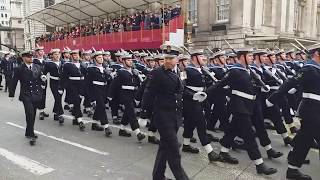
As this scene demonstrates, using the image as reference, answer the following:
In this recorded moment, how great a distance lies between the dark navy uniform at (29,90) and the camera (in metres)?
7.98

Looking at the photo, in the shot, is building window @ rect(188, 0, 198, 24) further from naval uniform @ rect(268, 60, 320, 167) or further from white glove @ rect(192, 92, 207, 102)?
naval uniform @ rect(268, 60, 320, 167)

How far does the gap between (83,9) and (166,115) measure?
22931 millimetres

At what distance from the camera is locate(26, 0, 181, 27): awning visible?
23609mm

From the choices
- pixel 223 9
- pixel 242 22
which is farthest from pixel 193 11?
pixel 242 22

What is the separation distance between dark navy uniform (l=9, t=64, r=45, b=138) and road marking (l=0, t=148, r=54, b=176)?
0.82m

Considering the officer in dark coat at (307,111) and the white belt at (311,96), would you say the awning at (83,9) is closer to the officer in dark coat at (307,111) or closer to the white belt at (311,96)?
the officer in dark coat at (307,111)

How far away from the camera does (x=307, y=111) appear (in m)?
5.71

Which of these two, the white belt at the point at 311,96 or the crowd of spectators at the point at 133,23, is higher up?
the crowd of spectators at the point at 133,23

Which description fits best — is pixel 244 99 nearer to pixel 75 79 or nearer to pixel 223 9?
pixel 75 79

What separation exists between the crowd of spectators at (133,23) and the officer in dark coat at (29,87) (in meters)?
11.6

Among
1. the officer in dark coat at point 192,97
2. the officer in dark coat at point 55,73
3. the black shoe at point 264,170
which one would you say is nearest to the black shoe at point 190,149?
the officer in dark coat at point 192,97

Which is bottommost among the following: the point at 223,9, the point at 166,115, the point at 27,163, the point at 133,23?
the point at 27,163

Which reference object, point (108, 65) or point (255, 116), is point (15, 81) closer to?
point (108, 65)

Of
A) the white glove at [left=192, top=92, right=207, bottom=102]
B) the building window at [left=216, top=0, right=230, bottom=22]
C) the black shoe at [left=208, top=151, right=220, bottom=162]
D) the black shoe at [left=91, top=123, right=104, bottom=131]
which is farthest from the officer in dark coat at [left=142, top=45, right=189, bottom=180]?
the building window at [left=216, top=0, right=230, bottom=22]
